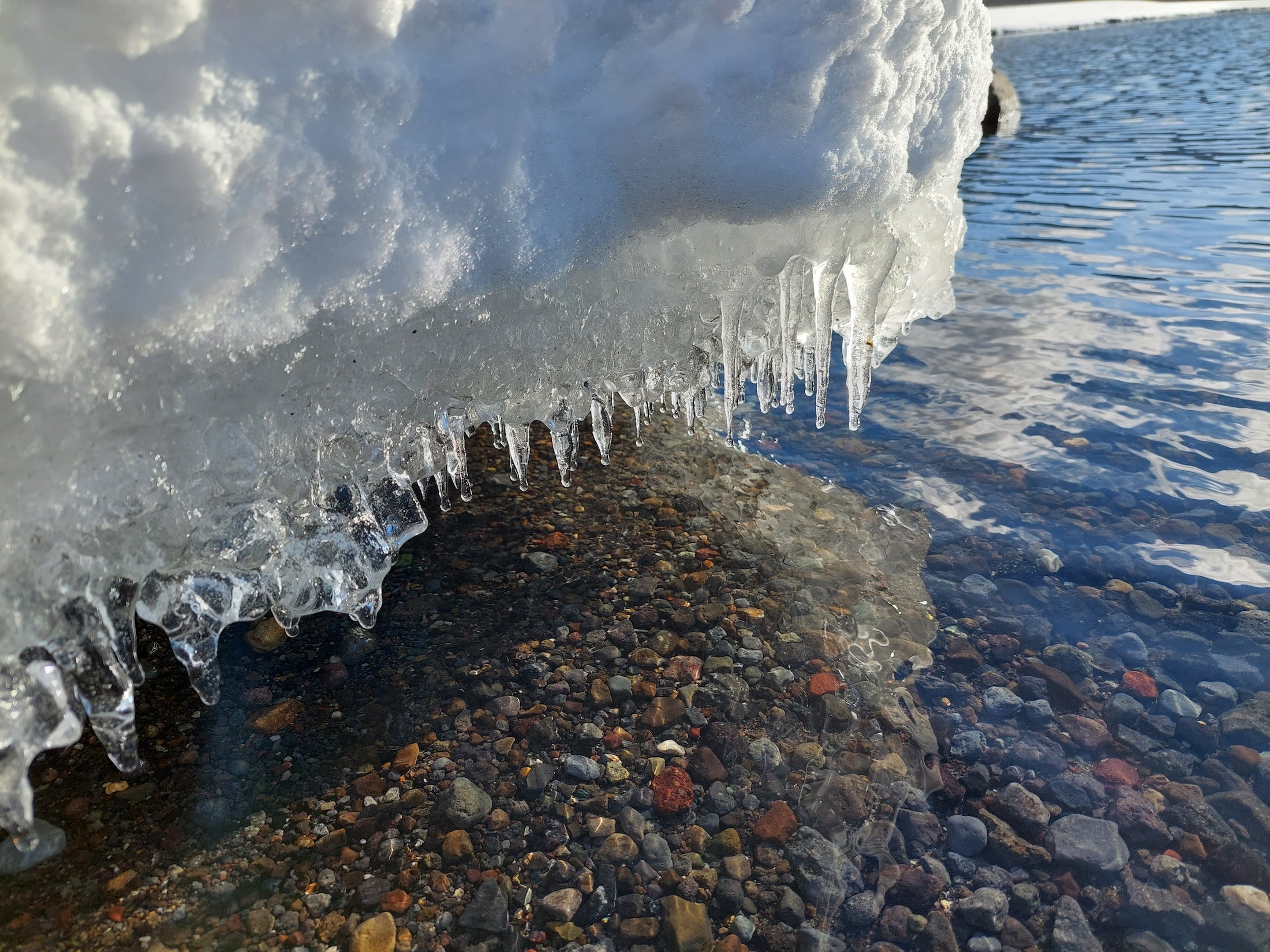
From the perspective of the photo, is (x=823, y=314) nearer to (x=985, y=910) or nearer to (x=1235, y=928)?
(x=985, y=910)

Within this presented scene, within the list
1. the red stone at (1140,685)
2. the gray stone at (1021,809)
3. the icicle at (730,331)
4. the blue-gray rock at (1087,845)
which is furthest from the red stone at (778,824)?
the icicle at (730,331)

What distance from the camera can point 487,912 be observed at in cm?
207

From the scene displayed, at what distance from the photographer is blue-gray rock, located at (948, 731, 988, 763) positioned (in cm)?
254

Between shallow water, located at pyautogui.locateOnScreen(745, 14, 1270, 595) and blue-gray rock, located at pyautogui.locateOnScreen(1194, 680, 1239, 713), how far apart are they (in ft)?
1.97

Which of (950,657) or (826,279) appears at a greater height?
(826,279)

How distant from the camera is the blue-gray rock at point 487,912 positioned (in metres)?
2.04

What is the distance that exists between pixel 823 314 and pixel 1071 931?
6.17 ft

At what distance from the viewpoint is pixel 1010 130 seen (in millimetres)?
15477

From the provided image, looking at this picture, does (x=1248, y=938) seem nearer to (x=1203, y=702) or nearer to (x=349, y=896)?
(x=1203, y=702)

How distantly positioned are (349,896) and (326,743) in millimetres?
572

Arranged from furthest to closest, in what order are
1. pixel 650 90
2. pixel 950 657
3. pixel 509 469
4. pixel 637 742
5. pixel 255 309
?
pixel 509 469 < pixel 950 657 < pixel 637 742 < pixel 650 90 < pixel 255 309

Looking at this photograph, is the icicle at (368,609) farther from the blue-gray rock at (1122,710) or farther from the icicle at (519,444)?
the blue-gray rock at (1122,710)

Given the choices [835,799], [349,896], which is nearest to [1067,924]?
[835,799]

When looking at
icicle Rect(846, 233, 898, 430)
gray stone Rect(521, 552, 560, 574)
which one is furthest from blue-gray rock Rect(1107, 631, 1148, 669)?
gray stone Rect(521, 552, 560, 574)
